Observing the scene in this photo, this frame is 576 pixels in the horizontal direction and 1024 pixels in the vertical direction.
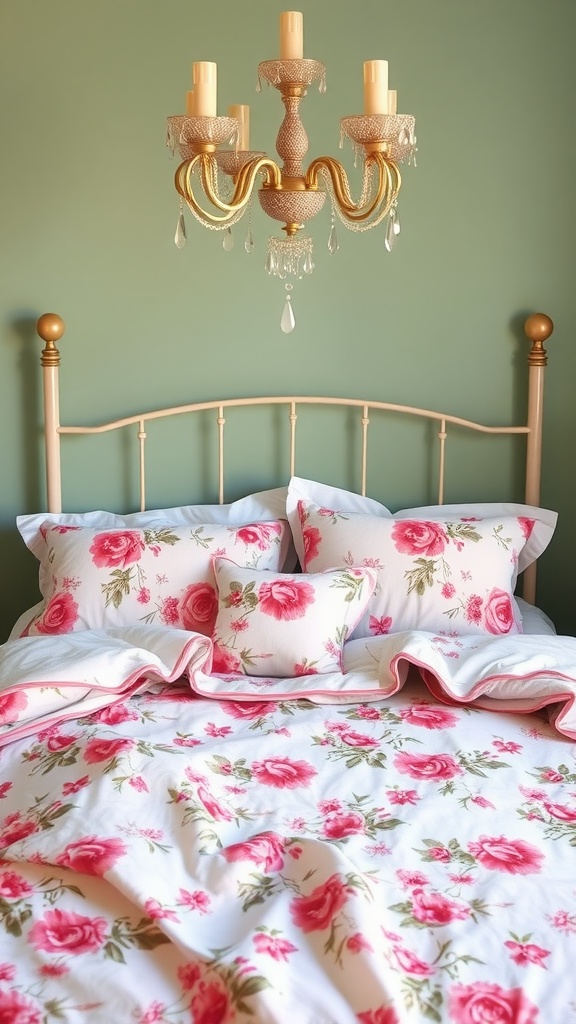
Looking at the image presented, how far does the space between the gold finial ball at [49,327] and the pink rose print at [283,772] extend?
1323 millimetres

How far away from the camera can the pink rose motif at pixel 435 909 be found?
1425 mm

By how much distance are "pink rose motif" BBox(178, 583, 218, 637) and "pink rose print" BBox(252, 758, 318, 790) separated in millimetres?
593

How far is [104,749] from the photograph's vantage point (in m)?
1.82

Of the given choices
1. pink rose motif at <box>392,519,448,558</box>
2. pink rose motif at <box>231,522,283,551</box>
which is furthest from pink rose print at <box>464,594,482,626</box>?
pink rose motif at <box>231,522,283,551</box>

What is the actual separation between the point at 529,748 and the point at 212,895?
75 cm

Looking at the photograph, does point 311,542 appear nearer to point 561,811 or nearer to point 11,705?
point 11,705

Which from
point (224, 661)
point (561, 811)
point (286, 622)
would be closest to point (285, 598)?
point (286, 622)

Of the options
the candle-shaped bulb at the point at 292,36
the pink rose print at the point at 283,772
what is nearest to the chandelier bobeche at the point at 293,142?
the candle-shaped bulb at the point at 292,36

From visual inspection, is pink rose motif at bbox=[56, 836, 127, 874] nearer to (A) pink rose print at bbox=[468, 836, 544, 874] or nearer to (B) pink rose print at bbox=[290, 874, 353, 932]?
(B) pink rose print at bbox=[290, 874, 353, 932]

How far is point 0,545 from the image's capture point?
2.92 m

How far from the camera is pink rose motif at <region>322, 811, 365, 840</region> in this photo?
5.45 feet

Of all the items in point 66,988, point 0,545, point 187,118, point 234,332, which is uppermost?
point 187,118

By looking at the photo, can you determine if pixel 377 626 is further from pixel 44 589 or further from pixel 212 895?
pixel 212 895

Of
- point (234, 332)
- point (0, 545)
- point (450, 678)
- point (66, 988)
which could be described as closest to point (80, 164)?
point (234, 332)
